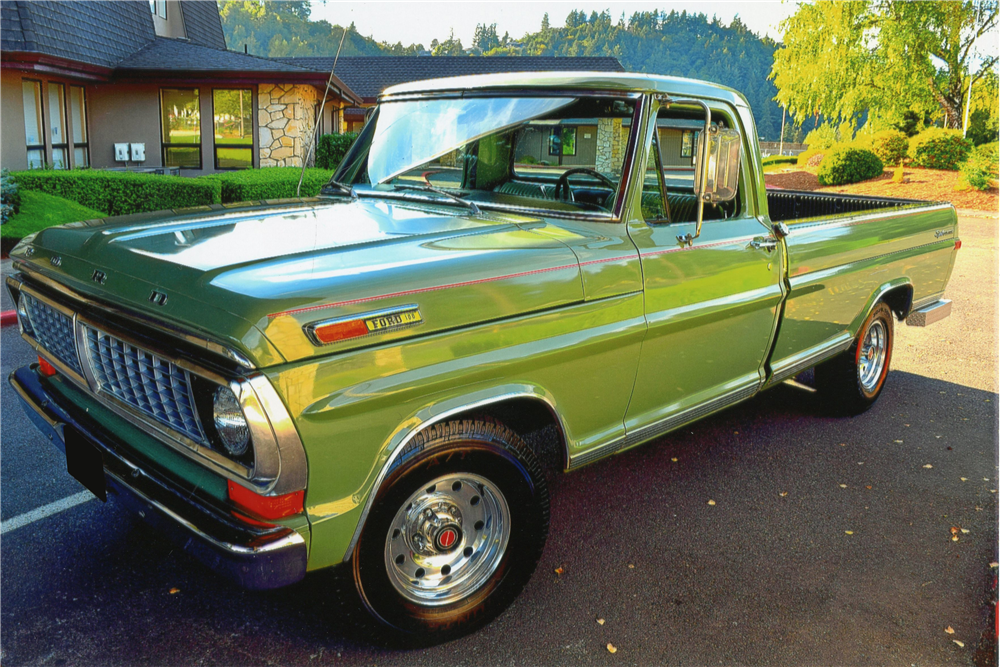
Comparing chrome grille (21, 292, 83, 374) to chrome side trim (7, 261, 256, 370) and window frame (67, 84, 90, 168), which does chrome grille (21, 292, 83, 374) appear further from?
window frame (67, 84, 90, 168)

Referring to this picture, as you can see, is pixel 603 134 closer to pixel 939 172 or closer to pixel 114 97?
pixel 114 97

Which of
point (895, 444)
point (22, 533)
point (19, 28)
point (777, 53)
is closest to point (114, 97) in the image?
point (19, 28)

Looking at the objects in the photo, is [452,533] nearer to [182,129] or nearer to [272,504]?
[272,504]

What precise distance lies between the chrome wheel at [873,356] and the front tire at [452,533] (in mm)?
3536

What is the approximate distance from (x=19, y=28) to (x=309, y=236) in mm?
15271

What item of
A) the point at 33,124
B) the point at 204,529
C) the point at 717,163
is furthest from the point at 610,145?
the point at 33,124

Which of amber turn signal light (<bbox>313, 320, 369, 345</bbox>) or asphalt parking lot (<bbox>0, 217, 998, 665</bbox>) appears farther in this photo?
asphalt parking lot (<bbox>0, 217, 998, 665</bbox>)

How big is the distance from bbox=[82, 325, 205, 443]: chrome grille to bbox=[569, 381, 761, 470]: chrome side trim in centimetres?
151

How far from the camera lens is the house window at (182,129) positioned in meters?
18.6

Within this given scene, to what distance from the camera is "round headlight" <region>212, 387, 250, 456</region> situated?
2.25 metres

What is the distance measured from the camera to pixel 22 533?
11.4 feet

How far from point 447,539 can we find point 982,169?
27.3 meters

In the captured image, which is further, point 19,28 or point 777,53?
point 777,53

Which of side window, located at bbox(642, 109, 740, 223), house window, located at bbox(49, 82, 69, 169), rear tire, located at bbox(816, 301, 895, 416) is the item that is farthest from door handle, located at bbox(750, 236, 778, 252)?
house window, located at bbox(49, 82, 69, 169)
